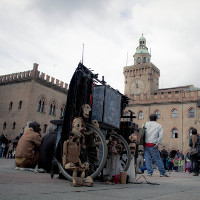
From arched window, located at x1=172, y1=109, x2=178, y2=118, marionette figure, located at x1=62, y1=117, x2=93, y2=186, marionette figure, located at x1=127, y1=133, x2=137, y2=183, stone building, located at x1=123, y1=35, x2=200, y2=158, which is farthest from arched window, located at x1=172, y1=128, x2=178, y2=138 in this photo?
marionette figure, located at x1=62, y1=117, x2=93, y2=186

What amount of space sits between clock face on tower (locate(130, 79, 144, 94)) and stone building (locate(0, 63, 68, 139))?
56.6ft

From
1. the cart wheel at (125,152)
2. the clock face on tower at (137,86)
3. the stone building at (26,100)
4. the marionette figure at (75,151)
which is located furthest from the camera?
the clock face on tower at (137,86)

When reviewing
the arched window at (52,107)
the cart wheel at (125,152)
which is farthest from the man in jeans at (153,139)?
the arched window at (52,107)

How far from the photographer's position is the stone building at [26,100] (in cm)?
2910

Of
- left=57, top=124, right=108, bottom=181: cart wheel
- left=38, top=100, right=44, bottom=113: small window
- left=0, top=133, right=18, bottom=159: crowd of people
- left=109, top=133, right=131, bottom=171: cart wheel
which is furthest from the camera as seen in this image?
left=38, top=100, right=44, bottom=113: small window

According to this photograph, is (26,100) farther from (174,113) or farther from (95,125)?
(95,125)

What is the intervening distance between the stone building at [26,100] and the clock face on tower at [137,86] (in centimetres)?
1725

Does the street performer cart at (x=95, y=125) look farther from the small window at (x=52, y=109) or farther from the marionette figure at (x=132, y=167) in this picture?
the small window at (x=52, y=109)

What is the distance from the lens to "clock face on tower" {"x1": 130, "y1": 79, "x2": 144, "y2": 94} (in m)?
45.5

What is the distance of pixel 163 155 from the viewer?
711 inches

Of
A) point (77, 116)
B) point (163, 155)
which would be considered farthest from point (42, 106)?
point (77, 116)

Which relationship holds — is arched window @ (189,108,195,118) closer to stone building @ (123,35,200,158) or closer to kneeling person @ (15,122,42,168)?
stone building @ (123,35,200,158)

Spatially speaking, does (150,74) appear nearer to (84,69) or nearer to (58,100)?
(58,100)

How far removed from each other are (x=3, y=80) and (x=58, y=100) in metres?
7.22
